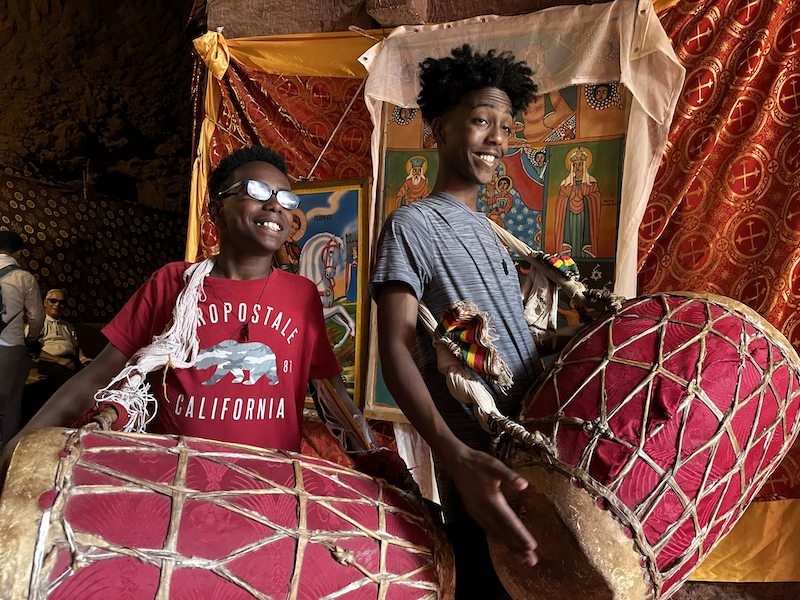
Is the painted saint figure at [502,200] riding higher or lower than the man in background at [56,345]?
→ higher

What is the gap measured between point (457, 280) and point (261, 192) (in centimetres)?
61

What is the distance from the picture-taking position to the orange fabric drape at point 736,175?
235 cm

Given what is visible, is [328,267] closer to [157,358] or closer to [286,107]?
[286,107]

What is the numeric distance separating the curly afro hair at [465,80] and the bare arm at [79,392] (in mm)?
1047

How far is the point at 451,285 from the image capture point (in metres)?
1.32

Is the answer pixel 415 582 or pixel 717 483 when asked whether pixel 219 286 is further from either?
pixel 717 483

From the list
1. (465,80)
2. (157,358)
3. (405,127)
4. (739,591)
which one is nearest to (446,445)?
(157,358)

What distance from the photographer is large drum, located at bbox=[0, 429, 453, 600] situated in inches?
31.9

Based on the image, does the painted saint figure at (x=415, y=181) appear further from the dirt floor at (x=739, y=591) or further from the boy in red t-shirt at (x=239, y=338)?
the dirt floor at (x=739, y=591)

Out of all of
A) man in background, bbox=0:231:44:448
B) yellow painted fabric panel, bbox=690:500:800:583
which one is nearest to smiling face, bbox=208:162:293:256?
yellow painted fabric panel, bbox=690:500:800:583

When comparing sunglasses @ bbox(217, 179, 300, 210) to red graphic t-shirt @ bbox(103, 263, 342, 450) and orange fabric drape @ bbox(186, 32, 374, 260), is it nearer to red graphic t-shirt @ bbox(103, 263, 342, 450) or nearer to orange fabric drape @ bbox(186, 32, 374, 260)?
red graphic t-shirt @ bbox(103, 263, 342, 450)

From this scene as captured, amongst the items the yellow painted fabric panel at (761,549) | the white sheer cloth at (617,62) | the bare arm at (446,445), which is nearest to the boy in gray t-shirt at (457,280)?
the bare arm at (446,445)

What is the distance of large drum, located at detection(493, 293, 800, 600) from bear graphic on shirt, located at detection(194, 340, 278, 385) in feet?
2.15

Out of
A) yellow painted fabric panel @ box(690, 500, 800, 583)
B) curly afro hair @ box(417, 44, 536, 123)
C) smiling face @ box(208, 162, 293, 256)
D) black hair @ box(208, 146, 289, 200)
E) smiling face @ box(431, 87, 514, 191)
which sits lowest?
yellow painted fabric panel @ box(690, 500, 800, 583)
